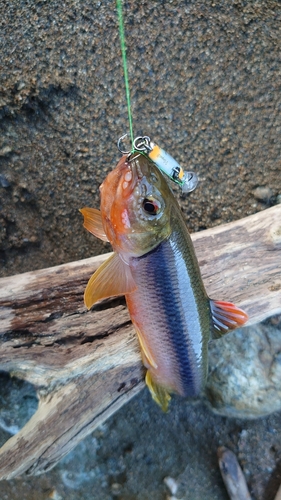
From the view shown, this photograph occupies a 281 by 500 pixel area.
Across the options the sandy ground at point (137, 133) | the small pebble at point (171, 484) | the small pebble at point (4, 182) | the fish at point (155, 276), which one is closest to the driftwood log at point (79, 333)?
the fish at point (155, 276)

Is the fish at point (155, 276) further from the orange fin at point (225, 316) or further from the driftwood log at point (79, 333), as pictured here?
the driftwood log at point (79, 333)

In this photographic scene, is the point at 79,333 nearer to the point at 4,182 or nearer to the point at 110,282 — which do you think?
the point at 110,282

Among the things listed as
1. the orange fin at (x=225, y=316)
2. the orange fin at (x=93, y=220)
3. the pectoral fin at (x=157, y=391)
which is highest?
the orange fin at (x=93, y=220)

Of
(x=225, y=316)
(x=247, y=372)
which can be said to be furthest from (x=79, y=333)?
(x=247, y=372)

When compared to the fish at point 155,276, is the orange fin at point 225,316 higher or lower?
lower

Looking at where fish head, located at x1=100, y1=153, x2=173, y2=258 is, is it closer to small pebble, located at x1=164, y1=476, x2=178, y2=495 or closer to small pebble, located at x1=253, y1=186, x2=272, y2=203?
small pebble, located at x1=253, y1=186, x2=272, y2=203

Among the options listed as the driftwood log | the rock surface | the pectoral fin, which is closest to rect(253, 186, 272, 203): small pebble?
the driftwood log

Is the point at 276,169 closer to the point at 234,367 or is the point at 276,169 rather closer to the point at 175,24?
the point at 175,24

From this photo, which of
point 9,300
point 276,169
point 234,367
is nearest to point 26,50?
point 9,300
